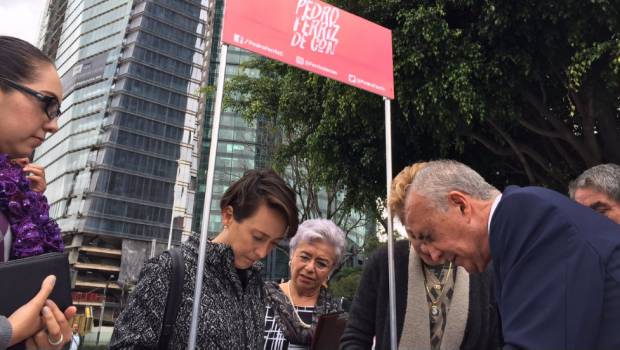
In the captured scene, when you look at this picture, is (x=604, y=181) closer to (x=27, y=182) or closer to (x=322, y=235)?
(x=322, y=235)

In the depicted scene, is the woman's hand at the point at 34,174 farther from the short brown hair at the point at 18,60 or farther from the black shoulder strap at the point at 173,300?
the black shoulder strap at the point at 173,300

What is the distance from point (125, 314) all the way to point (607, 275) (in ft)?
5.11

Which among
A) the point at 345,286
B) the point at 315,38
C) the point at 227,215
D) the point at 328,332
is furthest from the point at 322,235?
the point at 345,286

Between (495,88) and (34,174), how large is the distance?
731cm

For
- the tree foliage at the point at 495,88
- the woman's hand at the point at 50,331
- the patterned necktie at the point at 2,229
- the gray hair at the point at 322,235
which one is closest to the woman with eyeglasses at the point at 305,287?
the gray hair at the point at 322,235

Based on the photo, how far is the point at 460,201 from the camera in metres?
1.77

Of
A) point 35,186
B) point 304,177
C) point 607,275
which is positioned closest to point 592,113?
point 607,275

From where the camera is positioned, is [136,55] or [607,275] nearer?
[607,275]

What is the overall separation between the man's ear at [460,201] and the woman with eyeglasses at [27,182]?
4.13ft

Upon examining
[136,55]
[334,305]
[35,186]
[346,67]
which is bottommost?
[334,305]

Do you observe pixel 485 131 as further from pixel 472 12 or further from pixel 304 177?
pixel 304 177

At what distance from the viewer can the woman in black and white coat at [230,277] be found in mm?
1852

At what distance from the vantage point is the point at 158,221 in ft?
220

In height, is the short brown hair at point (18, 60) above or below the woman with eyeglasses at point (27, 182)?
above
